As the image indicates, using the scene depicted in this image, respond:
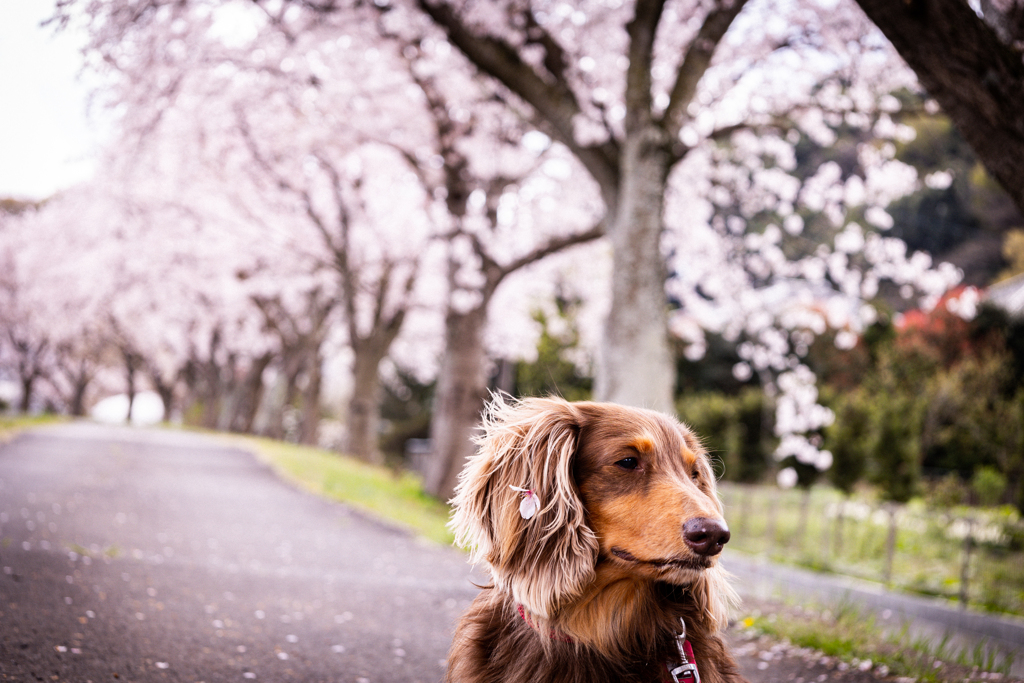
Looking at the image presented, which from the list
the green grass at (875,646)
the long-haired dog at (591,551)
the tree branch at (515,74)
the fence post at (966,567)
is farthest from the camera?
the fence post at (966,567)

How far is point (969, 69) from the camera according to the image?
3361 mm

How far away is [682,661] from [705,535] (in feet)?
1.94

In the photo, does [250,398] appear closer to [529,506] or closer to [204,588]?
[204,588]

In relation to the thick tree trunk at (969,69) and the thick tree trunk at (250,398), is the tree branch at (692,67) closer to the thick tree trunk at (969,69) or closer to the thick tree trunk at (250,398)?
the thick tree trunk at (969,69)

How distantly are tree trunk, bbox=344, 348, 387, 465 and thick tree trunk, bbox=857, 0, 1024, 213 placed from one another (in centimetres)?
1586

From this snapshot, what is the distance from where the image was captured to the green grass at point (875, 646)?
13.3 ft

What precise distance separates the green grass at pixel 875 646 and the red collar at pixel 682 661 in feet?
7.68

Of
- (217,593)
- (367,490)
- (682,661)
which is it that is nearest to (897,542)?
(367,490)

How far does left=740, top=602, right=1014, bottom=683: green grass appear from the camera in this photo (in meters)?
4.04

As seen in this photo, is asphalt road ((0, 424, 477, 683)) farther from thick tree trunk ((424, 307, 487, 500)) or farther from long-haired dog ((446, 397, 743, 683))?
thick tree trunk ((424, 307, 487, 500))

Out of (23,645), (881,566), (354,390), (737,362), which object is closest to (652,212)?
(23,645)

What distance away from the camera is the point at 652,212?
259 inches

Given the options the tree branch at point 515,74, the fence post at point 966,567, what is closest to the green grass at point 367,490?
the tree branch at point 515,74

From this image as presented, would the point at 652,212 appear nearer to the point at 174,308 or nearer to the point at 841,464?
the point at 841,464
